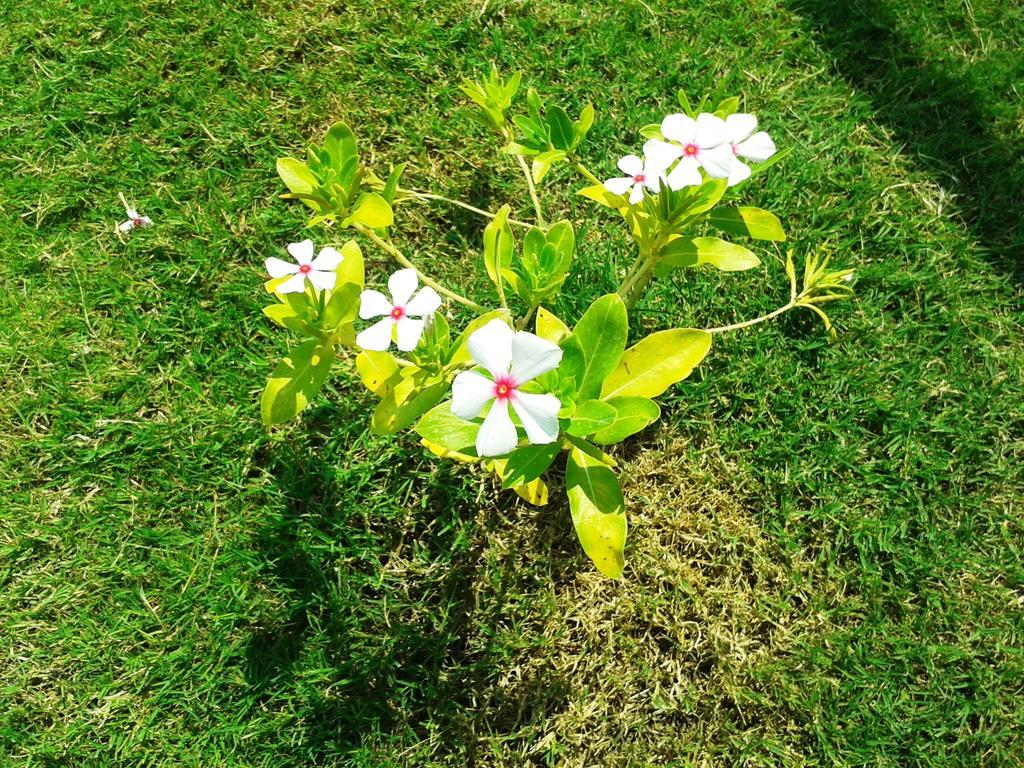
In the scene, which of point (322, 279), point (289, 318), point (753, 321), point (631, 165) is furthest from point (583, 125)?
point (289, 318)

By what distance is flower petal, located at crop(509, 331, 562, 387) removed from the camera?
1.22m

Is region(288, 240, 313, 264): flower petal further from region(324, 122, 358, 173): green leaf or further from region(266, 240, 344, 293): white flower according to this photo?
region(324, 122, 358, 173): green leaf

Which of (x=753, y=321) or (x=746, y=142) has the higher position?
(x=746, y=142)

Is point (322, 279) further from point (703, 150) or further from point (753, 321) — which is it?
point (753, 321)

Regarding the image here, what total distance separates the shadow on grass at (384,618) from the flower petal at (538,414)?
92cm

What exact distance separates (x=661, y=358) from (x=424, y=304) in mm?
551

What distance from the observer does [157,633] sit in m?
2.08

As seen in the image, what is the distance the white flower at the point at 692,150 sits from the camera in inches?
56.4

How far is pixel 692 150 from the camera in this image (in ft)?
4.81

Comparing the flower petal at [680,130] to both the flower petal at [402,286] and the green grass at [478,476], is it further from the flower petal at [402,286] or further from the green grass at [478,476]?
the green grass at [478,476]

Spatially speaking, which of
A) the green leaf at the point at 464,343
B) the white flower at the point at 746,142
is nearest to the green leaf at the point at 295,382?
the green leaf at the point at 464,343

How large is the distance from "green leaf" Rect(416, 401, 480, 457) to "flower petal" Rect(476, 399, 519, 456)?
0.76 feet

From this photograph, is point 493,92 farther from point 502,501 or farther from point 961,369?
point 961,369

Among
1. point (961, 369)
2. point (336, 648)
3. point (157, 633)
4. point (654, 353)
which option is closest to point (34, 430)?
point (157, 633)
